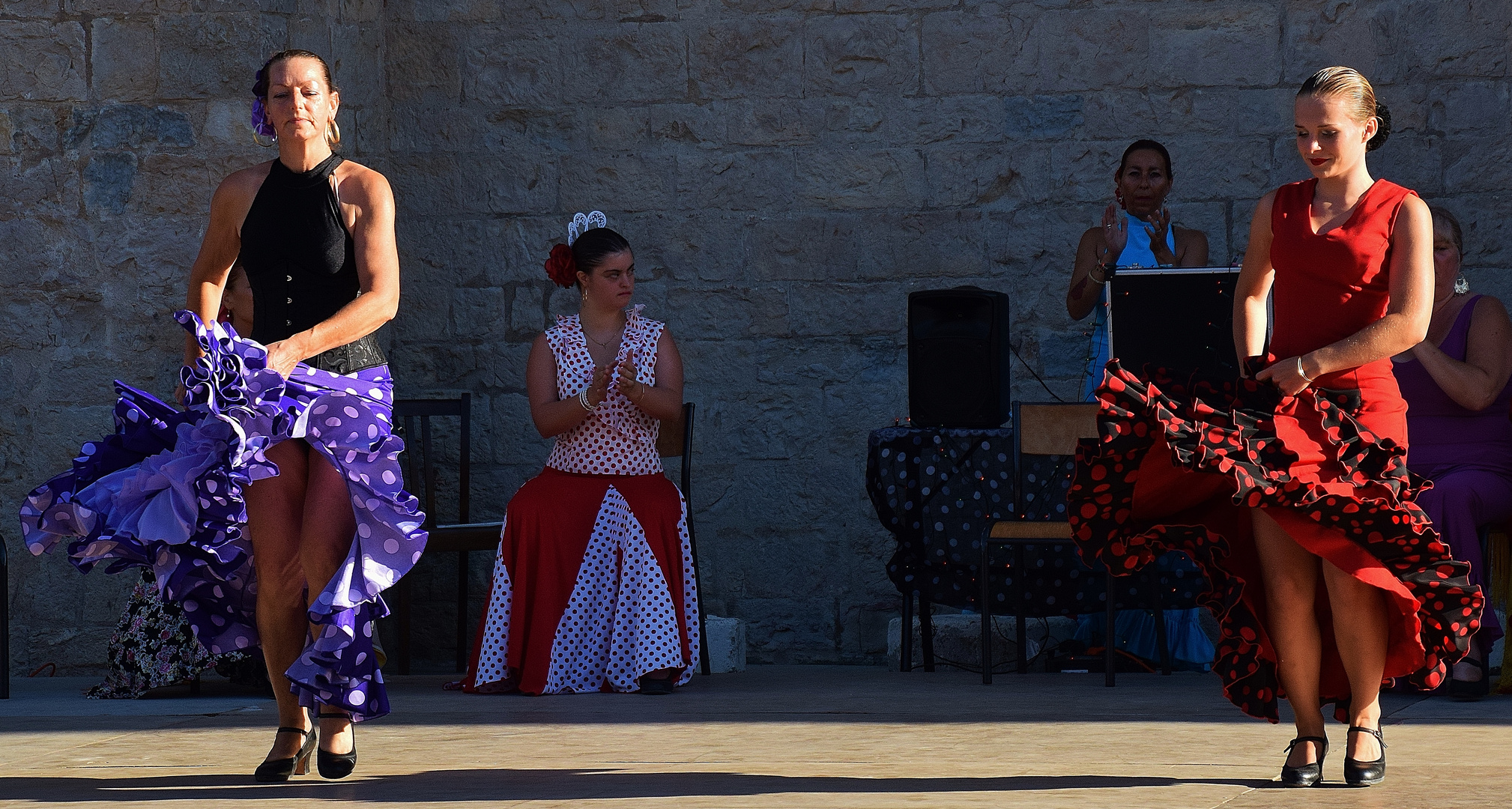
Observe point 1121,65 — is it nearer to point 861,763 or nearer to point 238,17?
point 238,17

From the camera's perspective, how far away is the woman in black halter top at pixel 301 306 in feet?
11.2

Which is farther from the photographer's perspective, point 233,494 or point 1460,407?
point 1460,407

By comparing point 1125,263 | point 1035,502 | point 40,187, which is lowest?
point 1035,502

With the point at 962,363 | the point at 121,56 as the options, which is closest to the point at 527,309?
the point at 121,56

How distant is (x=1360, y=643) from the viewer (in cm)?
324

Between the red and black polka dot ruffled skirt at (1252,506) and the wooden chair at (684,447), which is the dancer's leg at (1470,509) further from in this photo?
the wooden chair at (684,447)

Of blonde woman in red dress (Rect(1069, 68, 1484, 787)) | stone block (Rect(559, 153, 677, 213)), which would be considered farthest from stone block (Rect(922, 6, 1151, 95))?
blonde woman in red dress (Rect(1069, 68, 1484, 787))

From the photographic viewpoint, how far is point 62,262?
6031 mm

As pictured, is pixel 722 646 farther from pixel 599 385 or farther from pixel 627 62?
pixel 627 62

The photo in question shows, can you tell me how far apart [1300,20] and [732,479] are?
2735 millimetres

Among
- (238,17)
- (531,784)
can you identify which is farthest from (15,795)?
(238,17)

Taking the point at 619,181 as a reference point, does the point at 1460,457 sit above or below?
below

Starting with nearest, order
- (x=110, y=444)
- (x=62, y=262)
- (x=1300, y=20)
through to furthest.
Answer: (x=110, y=444)
(x=62, y=262)
(x=1300, y=20)

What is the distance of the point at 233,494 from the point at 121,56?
3.30 m
